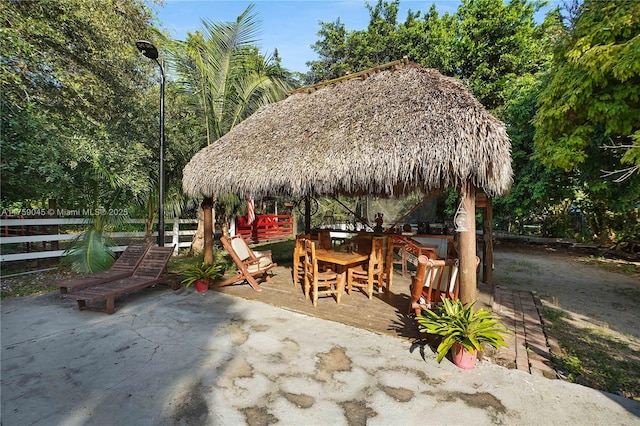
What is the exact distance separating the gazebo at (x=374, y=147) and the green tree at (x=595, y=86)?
7.07ft

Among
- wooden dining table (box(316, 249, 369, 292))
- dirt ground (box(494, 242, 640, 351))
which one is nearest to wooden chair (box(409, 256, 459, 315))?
wooden dining table (box(316, 249, 369, 292))

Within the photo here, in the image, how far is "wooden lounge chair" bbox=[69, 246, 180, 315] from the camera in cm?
421

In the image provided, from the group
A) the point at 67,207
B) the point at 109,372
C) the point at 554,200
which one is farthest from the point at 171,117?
the point at 554,200

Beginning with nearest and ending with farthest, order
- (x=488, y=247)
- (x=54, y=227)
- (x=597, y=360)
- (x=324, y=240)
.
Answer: (x=597, y=360)
(x=488, y=247)
(x=324, y=240)
(x=54, y=227)

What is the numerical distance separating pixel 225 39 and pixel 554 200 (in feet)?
38.2

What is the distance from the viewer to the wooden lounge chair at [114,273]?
4.53 meters

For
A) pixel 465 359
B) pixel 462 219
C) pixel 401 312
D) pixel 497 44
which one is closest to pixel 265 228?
pixel 401 312

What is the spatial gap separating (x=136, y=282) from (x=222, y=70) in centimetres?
658

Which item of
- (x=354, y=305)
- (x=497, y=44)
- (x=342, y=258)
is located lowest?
(x=354, y=305)

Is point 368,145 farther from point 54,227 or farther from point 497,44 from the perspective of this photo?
point 497,44

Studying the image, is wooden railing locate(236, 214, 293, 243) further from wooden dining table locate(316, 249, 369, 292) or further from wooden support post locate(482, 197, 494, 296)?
wooden support post locate(482, 197, 494, 296)

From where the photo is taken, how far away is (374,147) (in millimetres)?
4141

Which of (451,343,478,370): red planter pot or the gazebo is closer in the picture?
(451,343,478,370): red planter pot

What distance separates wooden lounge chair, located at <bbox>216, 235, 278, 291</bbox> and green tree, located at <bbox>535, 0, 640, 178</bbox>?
18.3 ft
